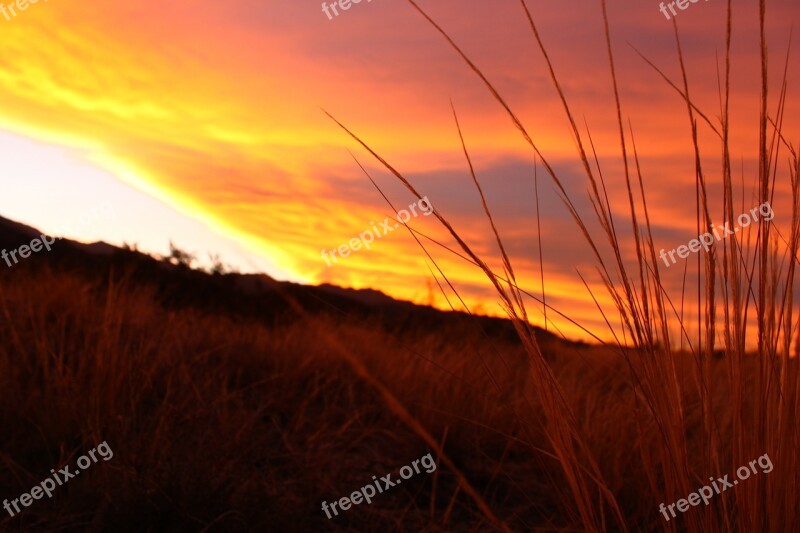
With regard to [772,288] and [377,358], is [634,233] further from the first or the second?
[377,358]

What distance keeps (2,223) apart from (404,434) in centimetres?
1430

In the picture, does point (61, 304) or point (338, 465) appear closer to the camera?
point (338, 465)

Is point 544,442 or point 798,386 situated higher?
point 798,386

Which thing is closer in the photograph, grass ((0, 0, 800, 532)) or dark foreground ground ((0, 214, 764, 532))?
grass ((0, 0, 800, 532))

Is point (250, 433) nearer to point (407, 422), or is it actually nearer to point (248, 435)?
point (248, 435)

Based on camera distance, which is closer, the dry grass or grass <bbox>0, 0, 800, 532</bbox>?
grass <bbox>0, 0, 800, 532</bbox>

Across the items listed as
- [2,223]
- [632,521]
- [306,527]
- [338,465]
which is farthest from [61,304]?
[2,223]

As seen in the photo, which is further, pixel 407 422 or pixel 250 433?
pixel 250 433

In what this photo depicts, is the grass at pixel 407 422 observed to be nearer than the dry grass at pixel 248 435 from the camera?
Yes

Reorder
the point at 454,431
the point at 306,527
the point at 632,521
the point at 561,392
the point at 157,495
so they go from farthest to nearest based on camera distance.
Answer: the point at 454,431
the point at 632,521
the point at 306,527
the point at 157,495
the point at 561,392

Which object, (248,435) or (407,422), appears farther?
(248,435)

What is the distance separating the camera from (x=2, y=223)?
15.0m

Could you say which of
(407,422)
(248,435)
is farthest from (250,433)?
(407,422)

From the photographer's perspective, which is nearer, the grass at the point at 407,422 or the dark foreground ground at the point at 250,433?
the grass at the point at 407,422
